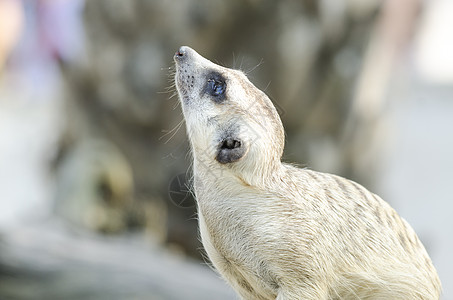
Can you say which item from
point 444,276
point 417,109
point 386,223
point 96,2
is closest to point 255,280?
point 386,223

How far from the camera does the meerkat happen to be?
1890 mm

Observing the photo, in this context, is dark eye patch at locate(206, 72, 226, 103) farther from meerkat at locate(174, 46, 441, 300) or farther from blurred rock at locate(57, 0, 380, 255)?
blurred rock at locate(57, 0, 380, 255)

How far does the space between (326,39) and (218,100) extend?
699 centimetres

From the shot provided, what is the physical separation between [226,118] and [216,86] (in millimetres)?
118

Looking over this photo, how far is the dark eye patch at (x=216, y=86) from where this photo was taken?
1.99 meters

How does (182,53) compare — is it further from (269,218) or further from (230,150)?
(269,218)

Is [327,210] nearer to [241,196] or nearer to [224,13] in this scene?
[241,196]

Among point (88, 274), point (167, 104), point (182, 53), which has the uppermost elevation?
point (167, 104)

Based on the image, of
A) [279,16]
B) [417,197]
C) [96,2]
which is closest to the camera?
[279,16]

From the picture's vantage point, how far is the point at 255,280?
6.36 ft

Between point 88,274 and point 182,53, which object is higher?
point 88,274

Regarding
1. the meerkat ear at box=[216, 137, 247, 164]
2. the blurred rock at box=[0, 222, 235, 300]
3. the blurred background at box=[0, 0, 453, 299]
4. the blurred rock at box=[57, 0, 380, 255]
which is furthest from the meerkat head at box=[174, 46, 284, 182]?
the blurred rock at box=[57, 0, 380, 255]

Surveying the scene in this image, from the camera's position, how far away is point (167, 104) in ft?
30.5

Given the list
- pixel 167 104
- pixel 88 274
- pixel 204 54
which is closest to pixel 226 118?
pixel 88 274
